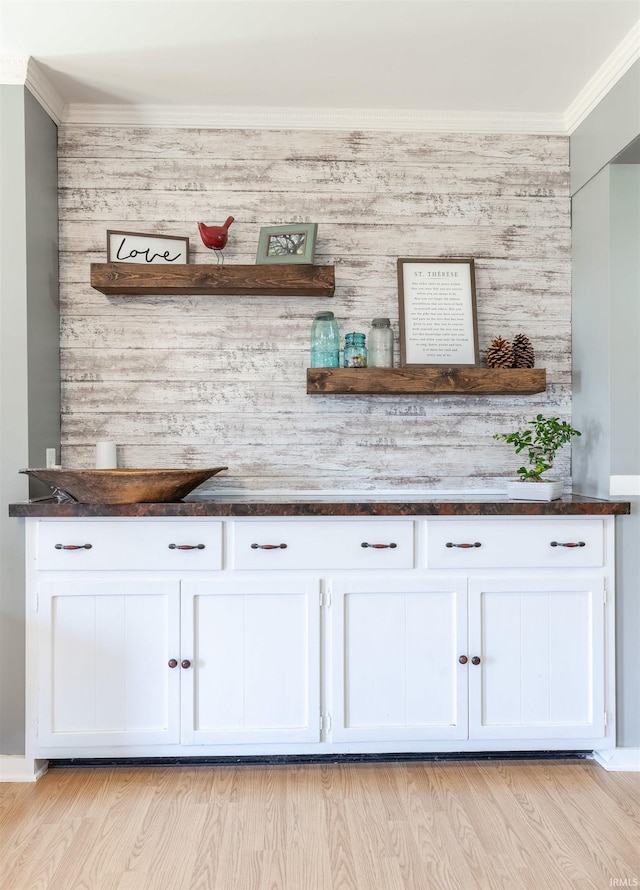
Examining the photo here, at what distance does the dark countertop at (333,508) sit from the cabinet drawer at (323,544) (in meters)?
0.06

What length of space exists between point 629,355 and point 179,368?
1.80m

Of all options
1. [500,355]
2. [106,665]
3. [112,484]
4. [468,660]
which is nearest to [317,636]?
[468,660]

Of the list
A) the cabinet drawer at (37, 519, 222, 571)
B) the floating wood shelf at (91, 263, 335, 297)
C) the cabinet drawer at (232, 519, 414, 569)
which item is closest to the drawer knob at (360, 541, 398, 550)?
the cabinet drawer at (232, 519, 414, 569)

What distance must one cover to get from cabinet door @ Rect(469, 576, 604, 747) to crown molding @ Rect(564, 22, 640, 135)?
72.5 inches

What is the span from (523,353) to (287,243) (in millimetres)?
1070

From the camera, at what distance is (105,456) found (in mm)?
2785

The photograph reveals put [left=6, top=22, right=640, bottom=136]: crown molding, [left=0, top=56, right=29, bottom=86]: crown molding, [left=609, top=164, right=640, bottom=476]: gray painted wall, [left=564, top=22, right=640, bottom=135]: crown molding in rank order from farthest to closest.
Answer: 1. [left=6, top=22, right=640, bottom=136]: crown molding
2. [left=609, top=164, right=640, bottom=476]: gray painted wall
3. [left=0, top=56, right=29, bottom=86]: crown molding
4. [left=564, top=22, right=640, bottom=135]: crown molding

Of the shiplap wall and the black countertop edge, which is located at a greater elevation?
the shiplap wall

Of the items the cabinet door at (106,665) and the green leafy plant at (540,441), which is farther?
the green leafy plant at (540,441)

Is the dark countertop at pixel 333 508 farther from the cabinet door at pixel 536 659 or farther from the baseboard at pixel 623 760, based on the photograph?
the baseboard at pixel 623 760

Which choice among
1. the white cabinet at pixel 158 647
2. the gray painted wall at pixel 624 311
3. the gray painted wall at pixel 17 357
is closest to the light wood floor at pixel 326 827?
the white cabinet at pixel 158 647

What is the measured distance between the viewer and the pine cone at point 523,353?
278 cm

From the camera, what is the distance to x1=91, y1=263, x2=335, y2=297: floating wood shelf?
106 inches

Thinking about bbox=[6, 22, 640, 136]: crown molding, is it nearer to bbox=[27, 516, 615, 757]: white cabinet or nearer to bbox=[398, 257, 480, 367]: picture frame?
bbox=[398, 257, 480, 367]: picture frame
